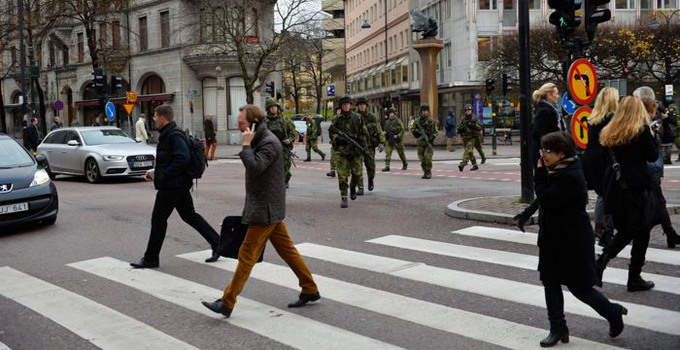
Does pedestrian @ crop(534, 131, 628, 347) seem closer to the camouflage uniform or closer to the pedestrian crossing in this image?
the pedestrian crossing

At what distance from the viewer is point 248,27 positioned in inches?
1693

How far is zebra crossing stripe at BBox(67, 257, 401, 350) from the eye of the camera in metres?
5.12

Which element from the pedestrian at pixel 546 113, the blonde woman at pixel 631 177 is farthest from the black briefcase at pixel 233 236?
the pedestrian at pixel 546 113

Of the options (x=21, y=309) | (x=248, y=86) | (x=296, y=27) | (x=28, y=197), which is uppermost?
(x=296, y=27)

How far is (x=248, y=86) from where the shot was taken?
3356 centimetres

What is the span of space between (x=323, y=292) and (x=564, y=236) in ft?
7.97

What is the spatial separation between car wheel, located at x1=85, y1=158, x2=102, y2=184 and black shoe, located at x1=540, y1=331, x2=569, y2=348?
1530 cm

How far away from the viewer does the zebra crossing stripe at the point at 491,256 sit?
6699mm

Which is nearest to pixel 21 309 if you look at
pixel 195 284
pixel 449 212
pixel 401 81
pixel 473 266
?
pixel 195 284

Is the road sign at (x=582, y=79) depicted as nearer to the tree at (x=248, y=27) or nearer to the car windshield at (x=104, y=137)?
the car windshield at (x=104, y=137)

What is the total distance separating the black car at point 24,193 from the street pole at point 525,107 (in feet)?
22.7

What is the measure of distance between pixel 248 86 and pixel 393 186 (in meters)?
18.8

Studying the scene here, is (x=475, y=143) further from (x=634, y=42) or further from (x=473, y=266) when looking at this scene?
(x=634, y=42)

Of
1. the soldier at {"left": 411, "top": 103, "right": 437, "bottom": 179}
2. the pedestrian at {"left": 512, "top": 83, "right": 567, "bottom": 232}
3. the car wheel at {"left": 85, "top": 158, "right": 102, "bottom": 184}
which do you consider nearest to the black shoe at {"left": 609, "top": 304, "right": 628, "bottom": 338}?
the pedestrian at {"left": 512, "top": 83, "right": 567, "bottom": 232}
